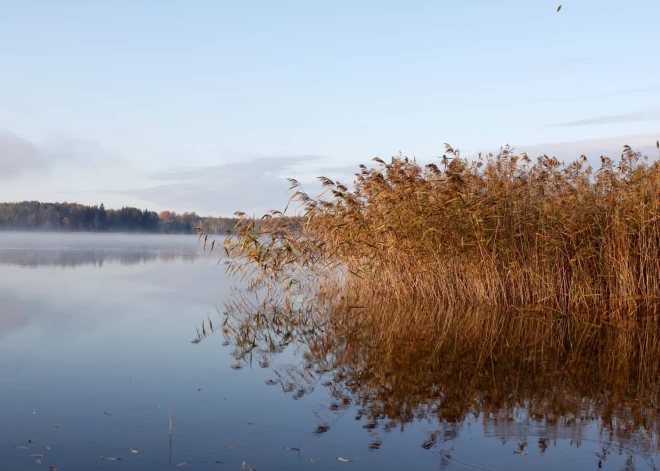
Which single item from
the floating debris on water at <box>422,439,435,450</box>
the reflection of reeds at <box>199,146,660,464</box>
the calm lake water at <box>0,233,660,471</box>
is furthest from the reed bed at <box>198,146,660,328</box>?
the floating debris on water at <box>422,439,435,450</box>

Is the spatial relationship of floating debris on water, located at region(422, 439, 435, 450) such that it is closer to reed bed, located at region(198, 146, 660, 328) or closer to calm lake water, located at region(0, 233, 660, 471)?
calm lake water, located at region(0, 233, 660, 471)

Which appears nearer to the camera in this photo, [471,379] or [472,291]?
[471,379]

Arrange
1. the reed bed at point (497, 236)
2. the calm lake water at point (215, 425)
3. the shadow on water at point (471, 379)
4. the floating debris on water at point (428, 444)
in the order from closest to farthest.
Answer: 1. the calm lake water at point (215, 425)
2. the floating debris on water at point (428, 444)
3. the shadow on water at point (471, 379)
4. the reed bed at point (497, 236)

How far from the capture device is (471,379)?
5355 millimetres

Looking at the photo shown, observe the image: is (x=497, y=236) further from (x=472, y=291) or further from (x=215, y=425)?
(x=215, y=425)

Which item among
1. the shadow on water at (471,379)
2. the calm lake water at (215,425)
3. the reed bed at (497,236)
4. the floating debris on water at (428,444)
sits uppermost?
the reed bed at (497,236)

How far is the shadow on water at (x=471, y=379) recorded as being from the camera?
398 cm

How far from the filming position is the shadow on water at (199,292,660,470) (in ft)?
13.1

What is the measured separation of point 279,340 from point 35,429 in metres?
3.71

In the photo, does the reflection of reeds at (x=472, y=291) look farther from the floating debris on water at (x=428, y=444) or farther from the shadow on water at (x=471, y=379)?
the floating debris on water at (x=428, y=444)

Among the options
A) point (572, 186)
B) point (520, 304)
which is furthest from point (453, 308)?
point (572, 186)

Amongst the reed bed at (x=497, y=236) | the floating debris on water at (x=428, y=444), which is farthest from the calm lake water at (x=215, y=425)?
the reed bed at (x=497, y=236)

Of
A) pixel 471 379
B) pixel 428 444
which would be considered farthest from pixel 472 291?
pixel 428 444

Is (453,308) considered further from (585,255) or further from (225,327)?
(225,327)
